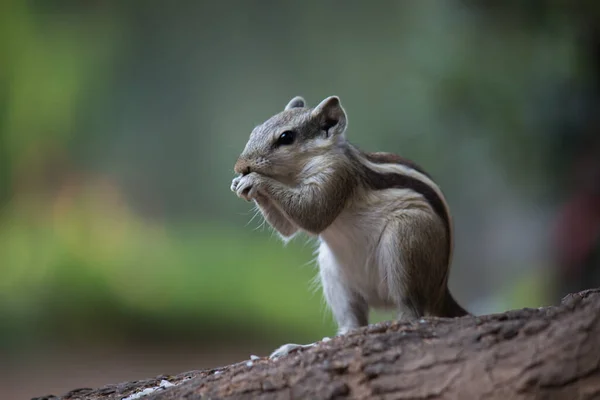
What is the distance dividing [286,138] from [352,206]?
1.81ft

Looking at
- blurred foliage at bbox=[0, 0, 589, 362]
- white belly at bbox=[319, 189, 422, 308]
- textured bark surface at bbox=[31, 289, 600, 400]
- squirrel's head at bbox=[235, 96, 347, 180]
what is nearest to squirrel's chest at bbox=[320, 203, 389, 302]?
white belly at bbox=[319, 189, 422, 308]

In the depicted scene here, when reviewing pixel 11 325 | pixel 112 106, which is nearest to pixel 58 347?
pixel 11 325

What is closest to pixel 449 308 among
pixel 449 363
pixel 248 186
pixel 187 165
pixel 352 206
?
pixel 352 206

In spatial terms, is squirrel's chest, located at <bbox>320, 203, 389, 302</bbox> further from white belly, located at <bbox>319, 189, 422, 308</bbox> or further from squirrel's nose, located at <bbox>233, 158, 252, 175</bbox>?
squirrel's nose, located at <bbox>233, 158, 252, 175</bbox>

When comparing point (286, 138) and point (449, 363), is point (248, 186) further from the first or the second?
point (449, 363)

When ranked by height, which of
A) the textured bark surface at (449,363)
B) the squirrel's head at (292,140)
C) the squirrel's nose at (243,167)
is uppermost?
the squirrel's head at (292,140)

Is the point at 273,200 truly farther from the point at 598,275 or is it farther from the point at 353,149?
the point at 598,275

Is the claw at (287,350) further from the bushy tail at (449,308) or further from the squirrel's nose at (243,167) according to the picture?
the bushy tail at (449,308)

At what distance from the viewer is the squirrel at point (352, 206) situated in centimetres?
385

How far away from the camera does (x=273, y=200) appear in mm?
3896

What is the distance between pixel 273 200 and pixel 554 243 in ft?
15.5

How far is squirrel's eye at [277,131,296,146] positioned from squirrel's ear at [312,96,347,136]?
19 cm

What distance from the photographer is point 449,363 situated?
263 centimetres

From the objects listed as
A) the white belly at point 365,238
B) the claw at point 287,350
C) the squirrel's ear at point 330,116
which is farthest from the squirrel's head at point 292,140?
the claw at point 287,350
